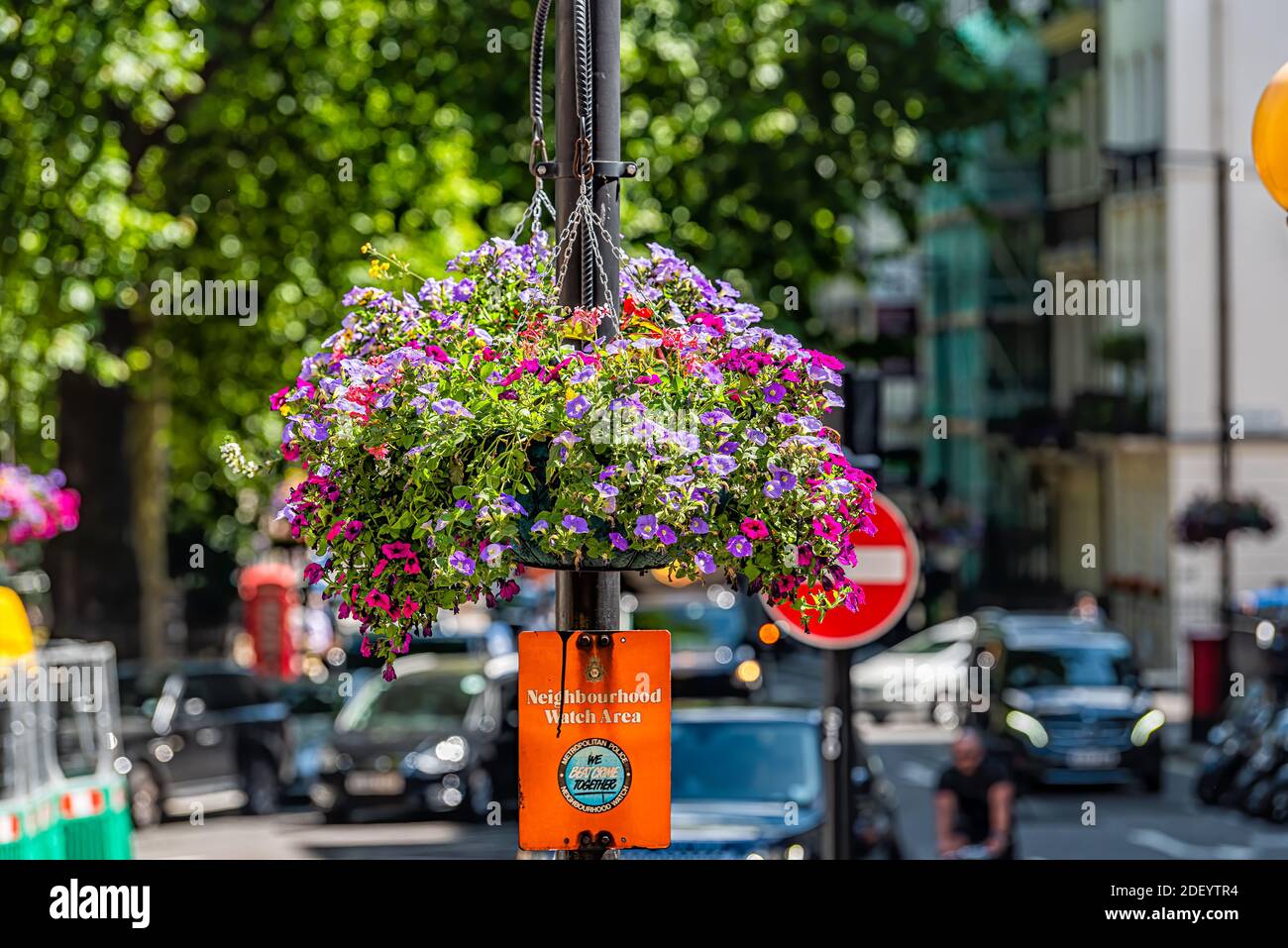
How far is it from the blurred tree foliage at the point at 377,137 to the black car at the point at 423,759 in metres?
3.42

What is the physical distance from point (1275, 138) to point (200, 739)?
19.3 meters

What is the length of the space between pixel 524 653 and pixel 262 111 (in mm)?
14967

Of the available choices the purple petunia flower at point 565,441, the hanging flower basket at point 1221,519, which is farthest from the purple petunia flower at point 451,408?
the hanging flower basket at point 1221,519

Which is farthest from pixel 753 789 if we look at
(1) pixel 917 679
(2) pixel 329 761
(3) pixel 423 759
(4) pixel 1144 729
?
(1) pixel 917 679

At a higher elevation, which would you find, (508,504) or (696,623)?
(508,504)

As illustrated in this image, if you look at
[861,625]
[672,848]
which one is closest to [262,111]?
[672,848]

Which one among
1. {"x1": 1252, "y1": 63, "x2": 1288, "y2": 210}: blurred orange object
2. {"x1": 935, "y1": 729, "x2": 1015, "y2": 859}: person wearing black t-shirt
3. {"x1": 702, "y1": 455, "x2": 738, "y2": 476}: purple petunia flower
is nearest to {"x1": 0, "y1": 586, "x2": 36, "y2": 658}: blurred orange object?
{"x1": 935, "y1": 729, "x2": 1015, "y2": 859}: person wearing black t-shirt

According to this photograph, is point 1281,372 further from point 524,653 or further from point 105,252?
point 524,653

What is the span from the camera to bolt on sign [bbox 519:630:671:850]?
445 centimetres

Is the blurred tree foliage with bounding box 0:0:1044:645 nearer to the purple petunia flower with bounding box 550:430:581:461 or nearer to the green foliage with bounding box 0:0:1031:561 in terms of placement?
the green foliage with bounding box 0:0:1031:561

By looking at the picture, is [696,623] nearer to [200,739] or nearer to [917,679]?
[917,679]

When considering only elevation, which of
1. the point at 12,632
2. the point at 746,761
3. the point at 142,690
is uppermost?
the point at 12,632

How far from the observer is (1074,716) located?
24375 millimetres

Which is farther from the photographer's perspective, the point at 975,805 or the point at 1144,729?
the point at 1144,729
